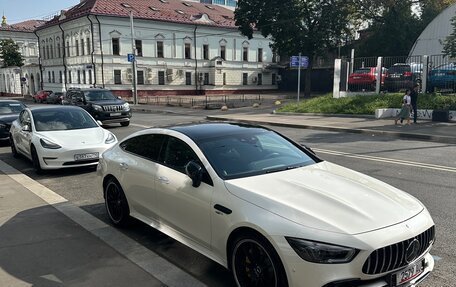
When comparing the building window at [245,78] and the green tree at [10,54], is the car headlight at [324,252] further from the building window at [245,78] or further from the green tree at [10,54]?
the green tree at [10,54]

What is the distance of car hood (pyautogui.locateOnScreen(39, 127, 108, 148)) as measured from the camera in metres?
9.15

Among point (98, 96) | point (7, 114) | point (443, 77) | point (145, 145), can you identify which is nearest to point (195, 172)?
point (145, 145)

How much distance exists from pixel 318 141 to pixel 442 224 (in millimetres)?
8452

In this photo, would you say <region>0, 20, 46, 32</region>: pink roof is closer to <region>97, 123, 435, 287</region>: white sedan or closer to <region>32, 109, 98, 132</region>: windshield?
<region>32, 109, 98, 132</region>: windshield

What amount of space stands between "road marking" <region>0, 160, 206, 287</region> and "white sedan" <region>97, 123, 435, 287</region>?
0.31 m

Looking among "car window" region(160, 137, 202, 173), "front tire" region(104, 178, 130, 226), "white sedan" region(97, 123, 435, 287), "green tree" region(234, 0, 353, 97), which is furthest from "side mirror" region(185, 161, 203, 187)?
"green tree" region(234, 0, 353, 97)

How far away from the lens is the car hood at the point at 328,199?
10.5 ft

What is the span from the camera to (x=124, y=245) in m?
4.96

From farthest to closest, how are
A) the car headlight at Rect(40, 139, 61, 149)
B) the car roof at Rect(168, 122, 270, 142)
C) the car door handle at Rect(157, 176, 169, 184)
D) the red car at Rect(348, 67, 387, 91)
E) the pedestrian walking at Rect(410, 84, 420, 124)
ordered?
1. the red car at Rect(348, 67, 387, 91)
2. the pedestrian walking at Rect(410, 84, 420, 124)
3. the car headlight at Rect(40, 139, 61, 149)
4. the car roof at Rect(168, 122, 270, 142)
5. the car door handle at Rect(157, 176, 169, 184)

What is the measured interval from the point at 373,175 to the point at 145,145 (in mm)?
5003

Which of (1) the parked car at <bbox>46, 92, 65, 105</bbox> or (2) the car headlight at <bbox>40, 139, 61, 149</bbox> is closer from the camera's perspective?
(2) the car headlight at <bbox>40, 139, 61, 149</bbox>

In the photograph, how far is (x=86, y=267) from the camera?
4.38 m

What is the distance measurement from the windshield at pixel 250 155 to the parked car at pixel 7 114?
11749 mm

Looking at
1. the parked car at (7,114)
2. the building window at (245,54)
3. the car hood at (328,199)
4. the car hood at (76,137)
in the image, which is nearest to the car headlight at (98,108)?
the parked car at (7,114)
